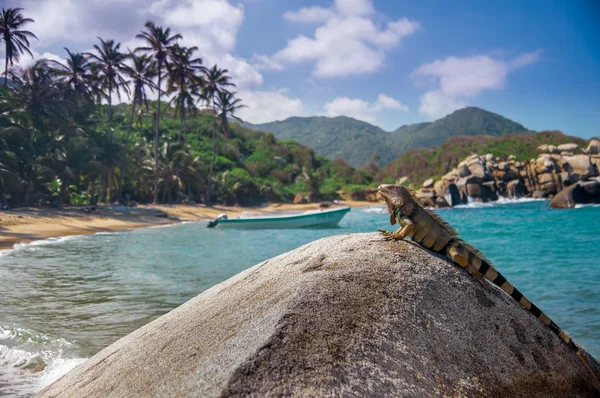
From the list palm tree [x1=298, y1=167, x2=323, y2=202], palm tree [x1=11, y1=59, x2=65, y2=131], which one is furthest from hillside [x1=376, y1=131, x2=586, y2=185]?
palm tree [x1=11, y1=59, x2=65, y2=131]

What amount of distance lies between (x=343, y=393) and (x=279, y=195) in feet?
178

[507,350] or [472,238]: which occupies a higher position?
[507,350]

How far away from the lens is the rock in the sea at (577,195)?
127 ft

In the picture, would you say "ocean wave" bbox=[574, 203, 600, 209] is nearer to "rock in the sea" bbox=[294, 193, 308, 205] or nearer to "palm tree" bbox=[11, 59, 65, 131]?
"rock in the sea" bbox=[294, 193, 308, 205]

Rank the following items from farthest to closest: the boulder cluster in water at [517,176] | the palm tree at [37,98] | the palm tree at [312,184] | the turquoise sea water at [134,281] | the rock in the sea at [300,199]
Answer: the palm tree at [312,184], the rock in the sea at [300,199], the boulder cluster in water at [517,176], the palm tree at [37,98], the turquoise sea water at [134,281]

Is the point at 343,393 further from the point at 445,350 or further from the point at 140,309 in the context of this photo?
the point at 140,309

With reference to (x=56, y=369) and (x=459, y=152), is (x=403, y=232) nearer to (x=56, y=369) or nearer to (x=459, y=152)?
(x=56, y=369)

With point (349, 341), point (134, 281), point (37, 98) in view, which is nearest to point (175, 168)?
point (37, 98)

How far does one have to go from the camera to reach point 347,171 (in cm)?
7156

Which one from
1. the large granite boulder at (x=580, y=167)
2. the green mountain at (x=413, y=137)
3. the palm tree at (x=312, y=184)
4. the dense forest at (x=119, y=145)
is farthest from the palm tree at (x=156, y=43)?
the green mountain at (x=413, y=137)

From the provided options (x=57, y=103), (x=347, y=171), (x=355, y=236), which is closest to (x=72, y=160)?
(x=57, y=103)

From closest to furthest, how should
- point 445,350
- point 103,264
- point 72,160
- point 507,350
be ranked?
point 445,350 → point 507,350 → point 103,264 → point 72,160

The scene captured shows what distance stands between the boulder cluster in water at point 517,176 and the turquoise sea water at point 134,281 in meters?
26.4

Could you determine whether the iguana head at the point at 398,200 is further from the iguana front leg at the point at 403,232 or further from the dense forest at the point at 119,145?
the dense forest at the point at 119,145
